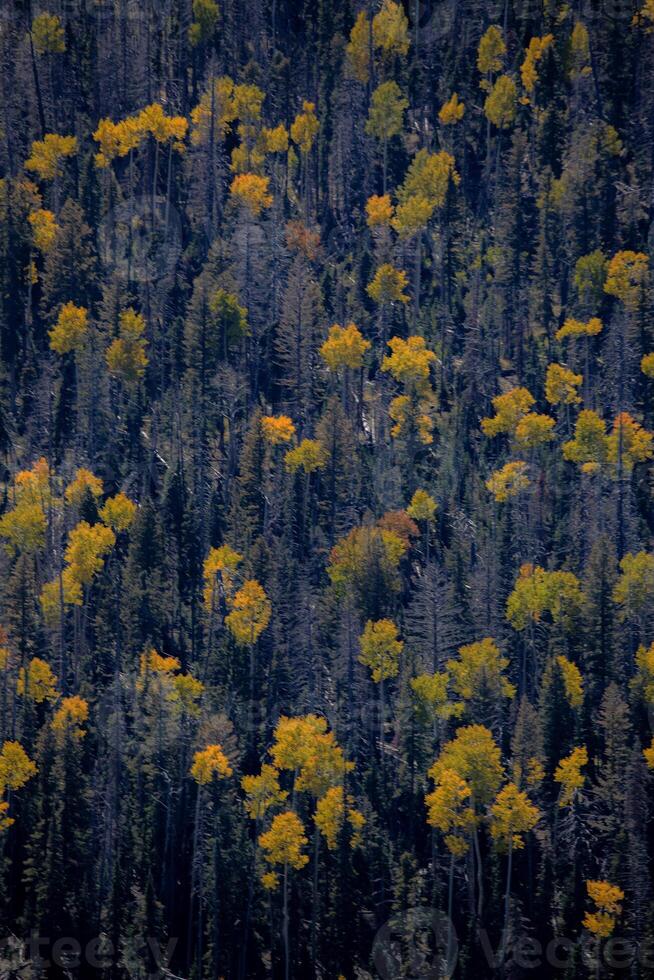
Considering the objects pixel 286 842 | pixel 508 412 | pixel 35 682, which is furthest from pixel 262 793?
pixel 508 412

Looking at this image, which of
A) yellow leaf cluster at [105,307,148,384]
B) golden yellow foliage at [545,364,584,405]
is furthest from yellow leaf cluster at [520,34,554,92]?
yellow leaf cluster at [105,307,148,384]

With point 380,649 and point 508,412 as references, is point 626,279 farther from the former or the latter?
point 380,649

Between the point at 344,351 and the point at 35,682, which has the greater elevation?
the point at 344,351

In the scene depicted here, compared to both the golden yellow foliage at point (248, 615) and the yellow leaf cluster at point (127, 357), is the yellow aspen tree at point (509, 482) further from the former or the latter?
the yellow leaf cluster at point (127, 357)

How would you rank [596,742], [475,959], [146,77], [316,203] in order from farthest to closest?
[146,77], [316,203], [596,742], [475,959]

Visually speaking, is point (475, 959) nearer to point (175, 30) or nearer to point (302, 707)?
point (302, 707)

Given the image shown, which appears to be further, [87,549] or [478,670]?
[87,549]

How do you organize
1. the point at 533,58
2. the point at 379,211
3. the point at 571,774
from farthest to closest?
1. the point at 533,58
2. the point at 379,211
3. the point at 571,774

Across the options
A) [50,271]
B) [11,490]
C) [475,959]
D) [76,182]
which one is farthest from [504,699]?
[76,182]
